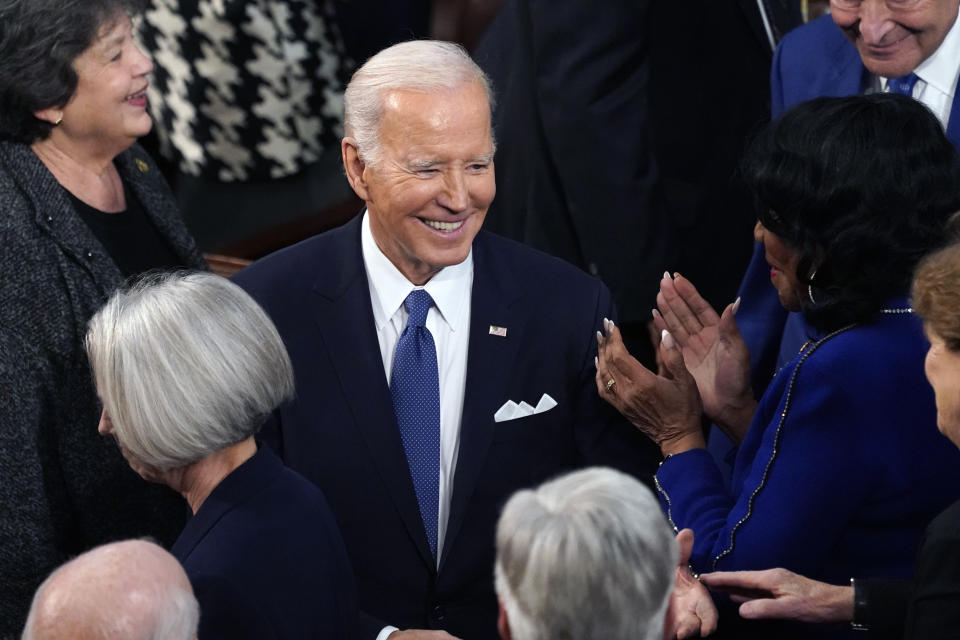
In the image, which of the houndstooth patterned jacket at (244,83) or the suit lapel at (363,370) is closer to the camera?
the suit lapel at (363,370)

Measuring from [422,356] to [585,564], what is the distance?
1111 millimetres

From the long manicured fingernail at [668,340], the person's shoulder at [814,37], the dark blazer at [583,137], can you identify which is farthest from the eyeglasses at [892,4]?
the long manicured fingernail at [668,340]

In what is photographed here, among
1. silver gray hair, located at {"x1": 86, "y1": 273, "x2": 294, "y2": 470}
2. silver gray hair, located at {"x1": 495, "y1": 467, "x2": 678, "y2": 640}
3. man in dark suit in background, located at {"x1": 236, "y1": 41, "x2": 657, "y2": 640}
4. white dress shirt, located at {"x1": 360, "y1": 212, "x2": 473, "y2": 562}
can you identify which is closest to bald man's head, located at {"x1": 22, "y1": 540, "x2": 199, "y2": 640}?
silver gray hair, located at {"x1": 86, "y1": 273, "x2": 294, "y2": 470}

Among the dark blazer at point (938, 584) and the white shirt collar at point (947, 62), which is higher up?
the white shirt collar at point (947, 62)

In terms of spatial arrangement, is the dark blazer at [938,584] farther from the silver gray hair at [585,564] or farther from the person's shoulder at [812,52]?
the person's shoulder at [812,52]

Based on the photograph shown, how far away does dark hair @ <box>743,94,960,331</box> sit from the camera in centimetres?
Answer: 243

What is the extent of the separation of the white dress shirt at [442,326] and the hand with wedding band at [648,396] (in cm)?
31

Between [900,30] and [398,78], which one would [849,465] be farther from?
[900,30]

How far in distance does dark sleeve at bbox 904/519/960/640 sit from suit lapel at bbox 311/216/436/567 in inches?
41.6

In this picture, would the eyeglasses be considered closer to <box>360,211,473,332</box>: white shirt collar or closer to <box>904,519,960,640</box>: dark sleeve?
<box>360,211,473,332</box>: white shirt collar

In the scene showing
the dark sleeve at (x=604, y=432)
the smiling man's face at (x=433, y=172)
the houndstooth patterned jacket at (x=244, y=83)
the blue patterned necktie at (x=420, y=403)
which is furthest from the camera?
the houndstooth patterned jacket at (x=244, y=83)

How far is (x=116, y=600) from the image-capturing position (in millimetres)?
1892

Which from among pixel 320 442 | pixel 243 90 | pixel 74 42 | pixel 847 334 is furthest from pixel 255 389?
pixel 243 90

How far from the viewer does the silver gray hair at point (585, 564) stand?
1.78 meters
